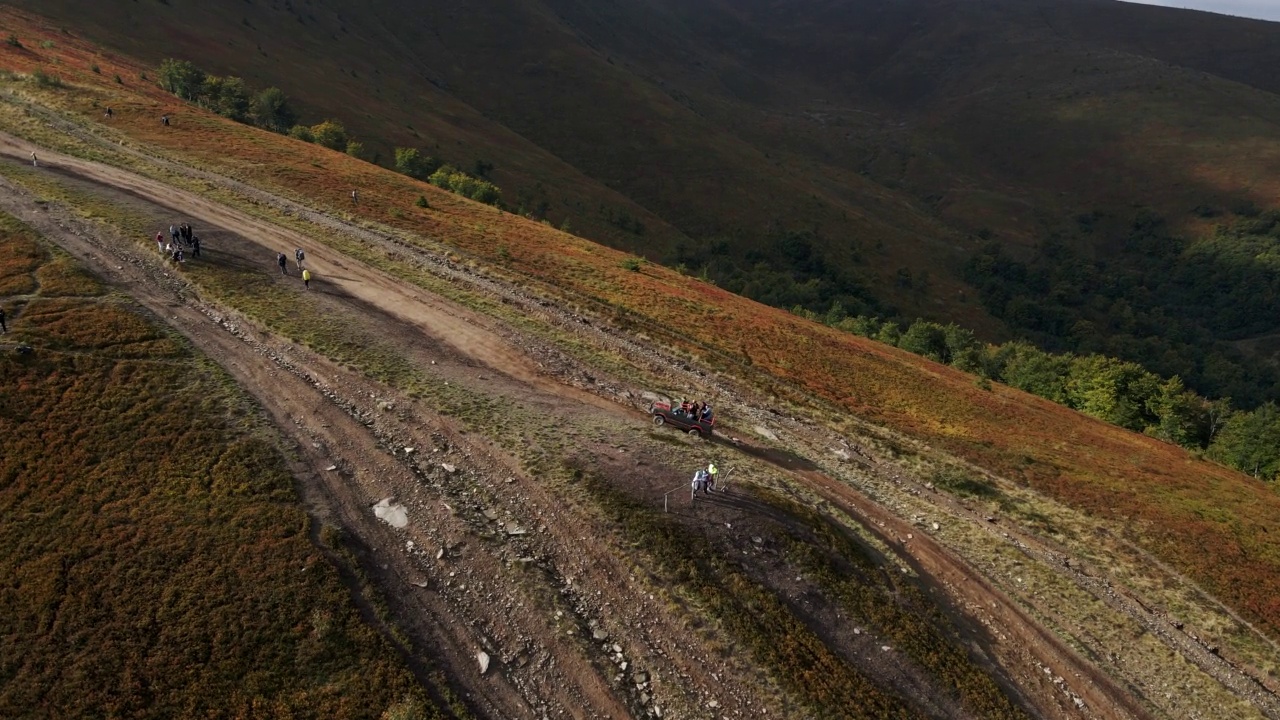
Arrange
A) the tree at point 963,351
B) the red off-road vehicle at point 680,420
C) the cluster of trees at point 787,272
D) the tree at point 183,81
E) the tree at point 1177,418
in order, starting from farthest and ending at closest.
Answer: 1. the cluster of trees at point 787,272
2. the tree at point 183,81
3. the tree at point 963,351
4. the tree at point 1177,418
5. the red off-road vehicle at point 680,420

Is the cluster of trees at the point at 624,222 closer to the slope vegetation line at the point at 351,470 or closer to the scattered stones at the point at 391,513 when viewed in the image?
the slope vegetation line at the point at 351,470

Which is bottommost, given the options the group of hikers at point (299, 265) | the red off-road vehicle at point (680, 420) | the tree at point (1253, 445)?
the tree at point (1253, 445)

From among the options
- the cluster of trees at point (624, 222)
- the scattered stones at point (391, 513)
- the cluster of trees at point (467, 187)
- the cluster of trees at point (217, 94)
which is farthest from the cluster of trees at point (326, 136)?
the scattered stones at point (391, 513)

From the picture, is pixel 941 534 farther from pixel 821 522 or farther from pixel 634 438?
pixel 634 438

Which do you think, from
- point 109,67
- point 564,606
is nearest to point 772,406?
point 564,606

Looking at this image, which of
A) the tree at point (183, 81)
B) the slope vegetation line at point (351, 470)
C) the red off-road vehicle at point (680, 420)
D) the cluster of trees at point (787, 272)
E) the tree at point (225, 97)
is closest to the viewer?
the slope vegetation line at point (351, 470)

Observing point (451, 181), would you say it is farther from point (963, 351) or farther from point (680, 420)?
point (963, 351)

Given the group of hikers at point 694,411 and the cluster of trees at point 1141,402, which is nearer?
the group of hikers at point 694,411
